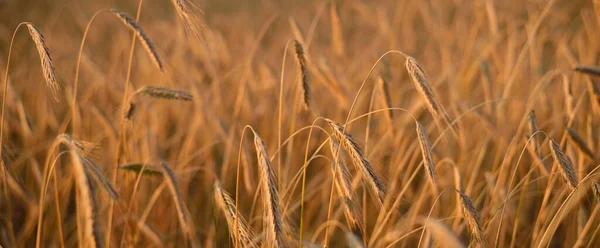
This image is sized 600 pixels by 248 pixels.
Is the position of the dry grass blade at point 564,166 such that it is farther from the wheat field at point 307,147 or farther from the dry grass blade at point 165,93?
the dry grass blade at point 165,93

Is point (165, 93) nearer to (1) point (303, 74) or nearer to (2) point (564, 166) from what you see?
(1) point (303, 74)

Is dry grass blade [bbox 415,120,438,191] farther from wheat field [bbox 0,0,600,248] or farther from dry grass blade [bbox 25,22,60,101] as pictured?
dry grass blade [bbox 25,22,60,101]

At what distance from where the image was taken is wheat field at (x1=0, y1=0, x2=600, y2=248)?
4.17 ft

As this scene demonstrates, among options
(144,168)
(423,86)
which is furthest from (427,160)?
(144,168)

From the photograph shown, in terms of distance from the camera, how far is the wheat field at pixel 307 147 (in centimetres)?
127

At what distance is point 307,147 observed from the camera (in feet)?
3.97

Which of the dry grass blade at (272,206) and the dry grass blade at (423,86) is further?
the dry grass blade at (423,86)

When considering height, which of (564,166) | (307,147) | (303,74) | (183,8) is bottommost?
(564,166)

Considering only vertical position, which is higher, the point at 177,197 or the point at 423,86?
the point at 423,86

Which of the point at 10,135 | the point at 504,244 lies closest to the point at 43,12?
the point at 10,135

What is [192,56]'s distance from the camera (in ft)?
11.5

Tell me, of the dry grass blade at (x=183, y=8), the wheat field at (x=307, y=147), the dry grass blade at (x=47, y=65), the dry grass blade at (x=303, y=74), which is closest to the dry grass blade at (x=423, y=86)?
the wheat field at (x=307, y=147)

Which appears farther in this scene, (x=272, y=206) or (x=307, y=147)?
(x=307, y=147)

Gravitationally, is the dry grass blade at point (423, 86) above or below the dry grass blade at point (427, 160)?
above
